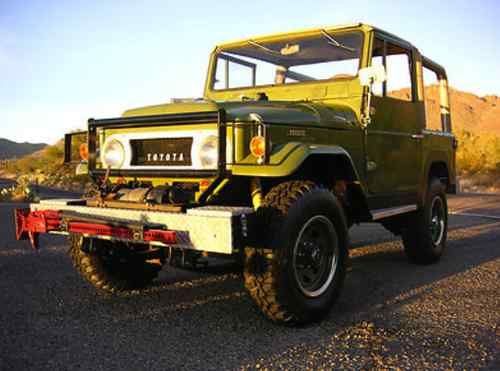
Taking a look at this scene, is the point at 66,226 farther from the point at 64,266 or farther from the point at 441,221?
the point at 441,221

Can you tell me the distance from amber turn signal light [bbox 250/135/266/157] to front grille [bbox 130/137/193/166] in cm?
53

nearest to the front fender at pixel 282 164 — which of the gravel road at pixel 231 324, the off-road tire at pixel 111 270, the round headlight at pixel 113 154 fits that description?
the gravel road at pixel 231 324

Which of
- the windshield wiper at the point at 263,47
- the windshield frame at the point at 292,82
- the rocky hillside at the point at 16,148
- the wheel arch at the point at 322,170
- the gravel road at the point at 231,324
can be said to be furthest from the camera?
the rocky hillside at the point at 16,148

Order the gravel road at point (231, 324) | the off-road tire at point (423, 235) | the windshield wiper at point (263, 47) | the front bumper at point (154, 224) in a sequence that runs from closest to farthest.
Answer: the gravel road at point (231, 324), the front bumper at point (154, 224), the windshield wiper at point (263, 47), the off-road tire at point (423, 235)

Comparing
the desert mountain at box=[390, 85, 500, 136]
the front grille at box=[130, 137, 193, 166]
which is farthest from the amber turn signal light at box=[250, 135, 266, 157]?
the desert mountain at box=[390, 85, 500, 136]

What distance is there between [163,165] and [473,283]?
3.24m

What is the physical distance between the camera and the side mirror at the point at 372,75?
4.61 m

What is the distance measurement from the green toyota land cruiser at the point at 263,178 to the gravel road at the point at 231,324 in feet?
1.05

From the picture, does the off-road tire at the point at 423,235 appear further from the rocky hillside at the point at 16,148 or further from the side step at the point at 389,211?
the rocky hillside at the point at 16,148

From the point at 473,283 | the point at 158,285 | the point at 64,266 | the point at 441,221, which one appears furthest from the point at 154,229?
the point at 441,221

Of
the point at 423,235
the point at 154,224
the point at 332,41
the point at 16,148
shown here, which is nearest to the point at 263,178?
the point at 154,224

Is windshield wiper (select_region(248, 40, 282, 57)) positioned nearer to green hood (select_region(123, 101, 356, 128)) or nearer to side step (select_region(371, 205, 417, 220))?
green hood (select_region(123, 101, 356, 128))

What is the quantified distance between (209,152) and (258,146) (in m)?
0.39

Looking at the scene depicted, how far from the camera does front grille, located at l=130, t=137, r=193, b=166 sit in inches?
159
